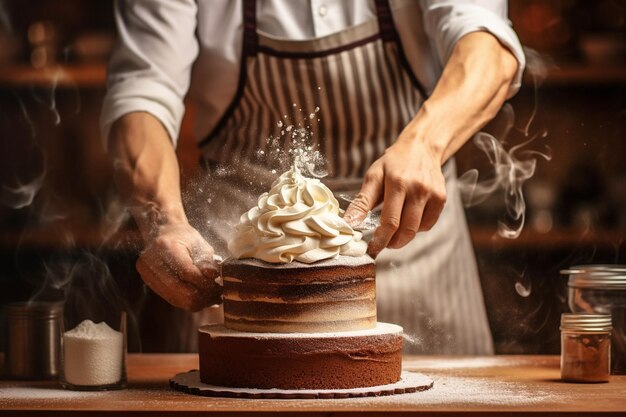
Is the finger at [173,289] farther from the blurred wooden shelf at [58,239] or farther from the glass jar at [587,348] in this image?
the blurred wooden shelf at [58,239]

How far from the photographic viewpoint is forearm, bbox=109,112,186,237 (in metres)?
2.60

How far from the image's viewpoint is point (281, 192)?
223cm

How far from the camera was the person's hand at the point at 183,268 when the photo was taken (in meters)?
2.39

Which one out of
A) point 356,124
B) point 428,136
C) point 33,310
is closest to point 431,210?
point 428,136

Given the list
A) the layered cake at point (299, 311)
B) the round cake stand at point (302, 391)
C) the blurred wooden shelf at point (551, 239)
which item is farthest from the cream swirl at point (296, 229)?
the blurred wooden shelf at point (551, 239)

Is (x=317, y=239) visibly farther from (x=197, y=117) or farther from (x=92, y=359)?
(x=197, y=117)

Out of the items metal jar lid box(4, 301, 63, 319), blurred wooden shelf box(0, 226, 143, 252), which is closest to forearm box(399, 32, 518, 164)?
metal jar lid box(4, 301, 63, 319)

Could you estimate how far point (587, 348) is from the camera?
231cm

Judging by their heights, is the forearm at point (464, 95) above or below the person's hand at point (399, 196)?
above

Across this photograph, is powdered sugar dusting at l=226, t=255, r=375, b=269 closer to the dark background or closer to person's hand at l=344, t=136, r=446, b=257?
person's hand at l=344, t=136, r=446, b=257

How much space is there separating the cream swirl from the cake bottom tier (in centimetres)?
15

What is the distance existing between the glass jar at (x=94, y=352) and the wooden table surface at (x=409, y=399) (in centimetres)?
3

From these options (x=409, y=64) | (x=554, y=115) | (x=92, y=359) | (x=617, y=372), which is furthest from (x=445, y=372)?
(x=554, y=115)

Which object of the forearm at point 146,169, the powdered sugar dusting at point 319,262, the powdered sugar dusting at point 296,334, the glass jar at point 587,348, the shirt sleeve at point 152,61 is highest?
the shirt sleeve at point 152,61
